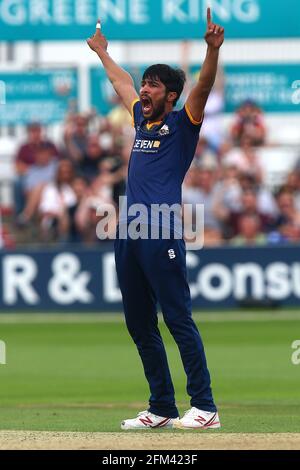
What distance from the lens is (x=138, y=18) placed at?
17.1 m

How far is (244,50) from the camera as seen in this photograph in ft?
80.9

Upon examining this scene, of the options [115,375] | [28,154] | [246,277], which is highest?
[28,154]

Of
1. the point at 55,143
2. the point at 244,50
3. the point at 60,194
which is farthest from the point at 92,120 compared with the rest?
the point at 244,50

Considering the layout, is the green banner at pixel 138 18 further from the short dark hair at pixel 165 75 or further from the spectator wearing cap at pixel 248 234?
the short dark hair at pixel 165 75

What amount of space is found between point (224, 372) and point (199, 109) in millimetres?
5441

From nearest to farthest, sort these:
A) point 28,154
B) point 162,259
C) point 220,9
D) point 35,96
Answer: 1. point 162,259
2. point 220,9
3. point 35,96
4. point 28,154

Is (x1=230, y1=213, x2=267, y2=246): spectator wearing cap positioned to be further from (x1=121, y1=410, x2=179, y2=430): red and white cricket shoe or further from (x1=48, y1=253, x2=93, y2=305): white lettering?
(x1=121, y1=410, x2=179, y2=430): red and white cricket shoe

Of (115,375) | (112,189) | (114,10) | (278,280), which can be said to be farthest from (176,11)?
(115,375)

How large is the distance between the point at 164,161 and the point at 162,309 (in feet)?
3.24

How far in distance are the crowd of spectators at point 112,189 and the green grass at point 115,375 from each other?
73.4 inches

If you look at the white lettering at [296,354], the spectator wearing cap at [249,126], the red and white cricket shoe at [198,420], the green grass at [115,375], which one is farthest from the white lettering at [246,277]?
the red and white cricket shoe at [198,420]

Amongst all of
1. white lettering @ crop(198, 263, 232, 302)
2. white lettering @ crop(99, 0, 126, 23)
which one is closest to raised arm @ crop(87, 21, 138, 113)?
white lettering @ crop(99, 0, 126, 23)

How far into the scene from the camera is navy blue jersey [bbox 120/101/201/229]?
8250 millimetres

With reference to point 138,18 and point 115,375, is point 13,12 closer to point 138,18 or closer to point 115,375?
point 138,18
